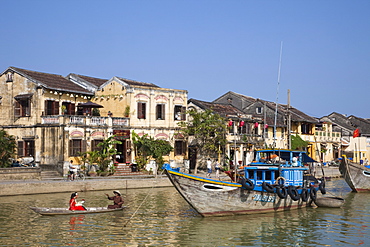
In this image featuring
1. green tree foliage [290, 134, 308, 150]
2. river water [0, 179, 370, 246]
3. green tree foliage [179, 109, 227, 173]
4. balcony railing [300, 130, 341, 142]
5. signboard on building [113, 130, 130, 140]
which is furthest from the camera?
balcony railing [300, 130, 341, 142]

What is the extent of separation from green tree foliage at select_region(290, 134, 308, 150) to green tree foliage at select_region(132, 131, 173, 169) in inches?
851

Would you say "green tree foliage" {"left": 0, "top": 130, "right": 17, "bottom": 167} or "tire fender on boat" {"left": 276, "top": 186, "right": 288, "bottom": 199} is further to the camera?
"green tree foliage" {"left": 0, "top": 130, "right": 17, "bottom": 167}

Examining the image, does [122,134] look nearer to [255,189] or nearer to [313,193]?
[313,193]

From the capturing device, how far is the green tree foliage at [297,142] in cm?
5994

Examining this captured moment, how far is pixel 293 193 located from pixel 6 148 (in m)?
25.1

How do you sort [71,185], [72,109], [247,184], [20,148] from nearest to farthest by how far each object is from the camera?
[247,184], [71,185], [20,148], [72,109]

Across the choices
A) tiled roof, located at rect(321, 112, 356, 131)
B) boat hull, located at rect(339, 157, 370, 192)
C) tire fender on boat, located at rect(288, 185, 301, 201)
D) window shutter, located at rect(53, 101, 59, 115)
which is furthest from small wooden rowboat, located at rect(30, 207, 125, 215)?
tiled roof, located at rect(321, 112, 356, 131)

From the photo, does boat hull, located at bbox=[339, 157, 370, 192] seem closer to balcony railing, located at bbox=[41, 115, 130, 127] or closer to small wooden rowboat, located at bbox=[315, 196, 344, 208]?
small wooden rowboat, located at bbox=[315, 196, 344, 208]

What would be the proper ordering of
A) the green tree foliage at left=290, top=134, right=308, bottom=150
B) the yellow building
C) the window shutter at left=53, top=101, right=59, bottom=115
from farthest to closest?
the green tree foliage at left=290, top=134, right=308, bottom=150 < the window shutter at left=53, top=101, right=59, bottom=115 < the yellow building

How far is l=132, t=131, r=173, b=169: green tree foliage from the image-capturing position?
4303 centimetres

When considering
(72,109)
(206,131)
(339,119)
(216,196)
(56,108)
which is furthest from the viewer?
(339,119)

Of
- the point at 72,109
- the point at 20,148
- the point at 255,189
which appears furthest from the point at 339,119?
the point at 255,189

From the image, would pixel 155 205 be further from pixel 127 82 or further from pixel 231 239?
pixel 127 82

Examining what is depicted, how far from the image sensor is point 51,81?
4375cm
